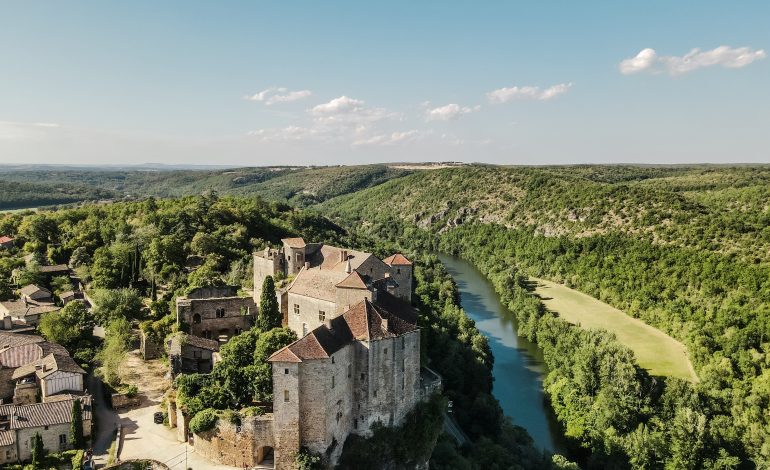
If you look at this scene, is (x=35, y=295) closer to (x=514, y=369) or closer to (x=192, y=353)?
(x=192, y=353)

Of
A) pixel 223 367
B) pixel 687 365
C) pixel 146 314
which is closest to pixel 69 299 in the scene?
pixel 146 314

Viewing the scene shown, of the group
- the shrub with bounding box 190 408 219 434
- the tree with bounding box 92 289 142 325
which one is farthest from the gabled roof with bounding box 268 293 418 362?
the tree with bounding box 92 289 142 325

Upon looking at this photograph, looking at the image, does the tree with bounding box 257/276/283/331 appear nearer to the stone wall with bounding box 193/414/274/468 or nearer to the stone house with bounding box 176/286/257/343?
the stone house with bounding box 176/286/257/343

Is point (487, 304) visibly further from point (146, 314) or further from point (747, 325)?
point (146, 314)

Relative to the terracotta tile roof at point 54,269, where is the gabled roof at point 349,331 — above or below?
above

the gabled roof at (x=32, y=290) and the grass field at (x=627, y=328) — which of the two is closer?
the gabled roof at (x=32, y=290)

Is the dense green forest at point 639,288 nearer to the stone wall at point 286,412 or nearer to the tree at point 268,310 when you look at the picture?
the stone wall at point 286,412

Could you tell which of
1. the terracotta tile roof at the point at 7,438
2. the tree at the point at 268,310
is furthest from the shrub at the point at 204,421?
the terracotta tile roof at the point at 7,438
